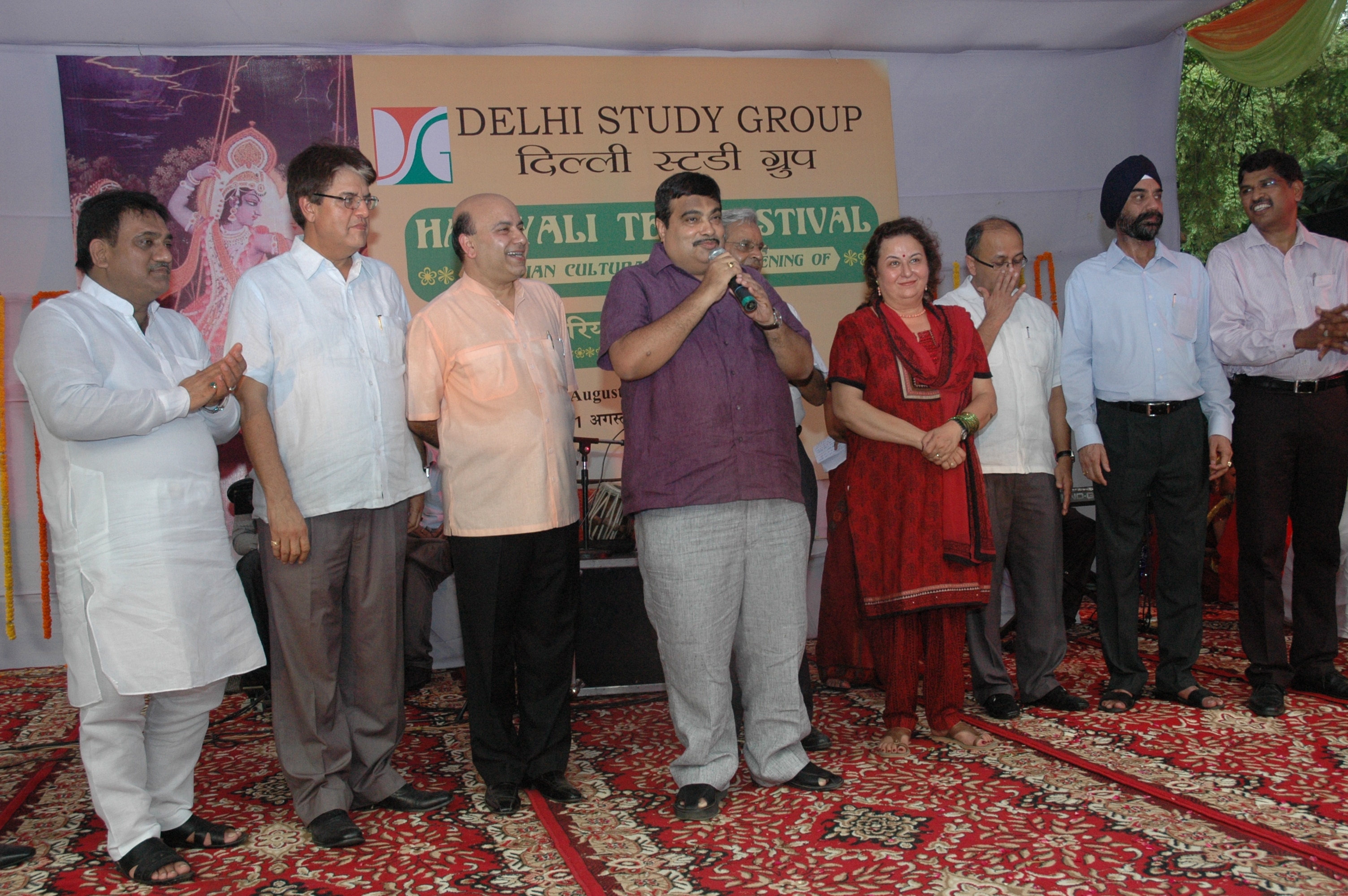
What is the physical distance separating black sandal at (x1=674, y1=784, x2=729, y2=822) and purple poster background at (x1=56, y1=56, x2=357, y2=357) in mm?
3584

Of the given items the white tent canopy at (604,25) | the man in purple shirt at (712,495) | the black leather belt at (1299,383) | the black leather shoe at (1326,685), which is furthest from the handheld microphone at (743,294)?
the white tent canopy at (604,25)

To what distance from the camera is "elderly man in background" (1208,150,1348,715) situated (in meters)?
3.53

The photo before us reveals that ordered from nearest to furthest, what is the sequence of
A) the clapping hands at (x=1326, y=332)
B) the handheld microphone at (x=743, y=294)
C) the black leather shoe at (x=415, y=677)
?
1. the handheld microphone at (x=743, y=294)
2. the clapping hands at (x=1326, y=332)
3. the black leather shoe at (x=415, y=677)

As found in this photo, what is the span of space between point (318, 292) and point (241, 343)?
25 centimetres

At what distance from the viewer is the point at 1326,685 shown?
3.55 metres

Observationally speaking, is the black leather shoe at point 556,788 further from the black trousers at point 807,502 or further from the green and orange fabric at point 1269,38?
the green and orange fabric at point 1269,38

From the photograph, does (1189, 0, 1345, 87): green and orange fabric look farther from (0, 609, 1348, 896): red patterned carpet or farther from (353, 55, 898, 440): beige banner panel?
(0, 609, 1348, 896): red patterned carpet

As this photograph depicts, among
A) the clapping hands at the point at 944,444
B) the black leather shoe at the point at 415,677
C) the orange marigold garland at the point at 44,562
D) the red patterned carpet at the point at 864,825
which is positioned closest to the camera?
the red patterned carpet at the point at 864,825

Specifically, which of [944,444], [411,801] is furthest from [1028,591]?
[411,801]

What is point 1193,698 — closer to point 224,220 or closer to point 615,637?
point 615,637

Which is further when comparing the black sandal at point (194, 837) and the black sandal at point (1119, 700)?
the black sandal at point (1119, 700)

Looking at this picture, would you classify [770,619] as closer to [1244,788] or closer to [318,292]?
[1244,788]

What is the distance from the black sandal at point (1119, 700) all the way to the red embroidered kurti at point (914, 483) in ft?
2.47

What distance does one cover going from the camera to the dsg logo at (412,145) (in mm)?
5156
